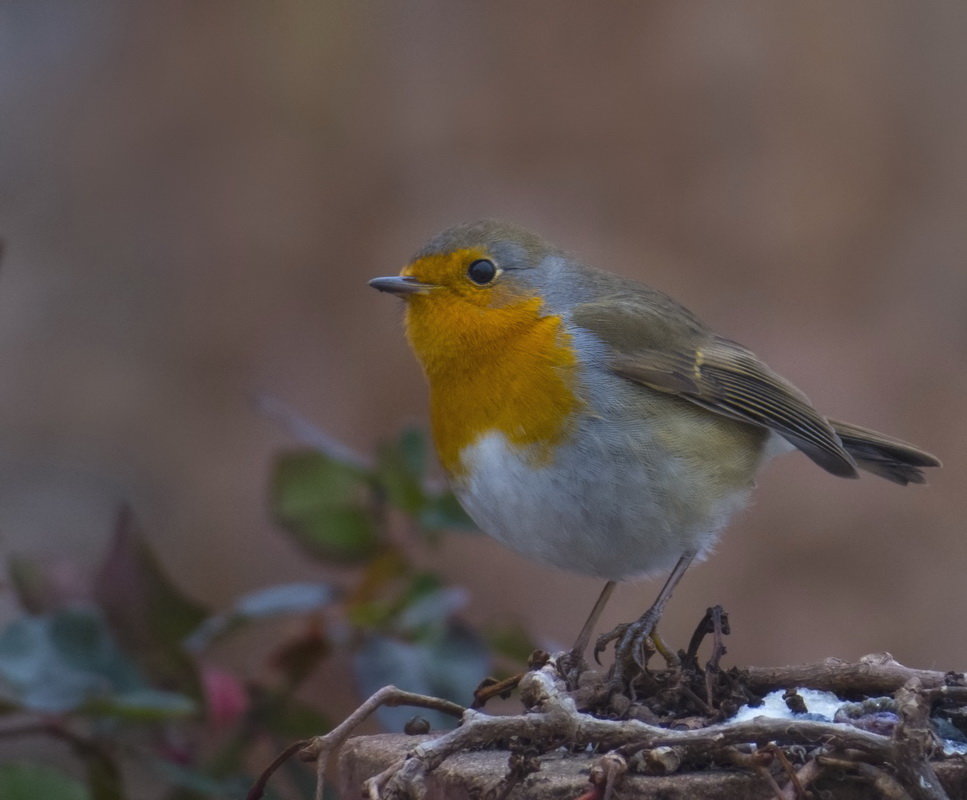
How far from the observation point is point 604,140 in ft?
16.9

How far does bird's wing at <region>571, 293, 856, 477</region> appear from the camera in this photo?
8.75 ft

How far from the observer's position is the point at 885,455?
3.00 m

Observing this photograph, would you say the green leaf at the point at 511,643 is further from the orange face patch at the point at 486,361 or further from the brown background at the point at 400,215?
the brown background at the point at 400,215

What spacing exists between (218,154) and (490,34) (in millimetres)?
1172

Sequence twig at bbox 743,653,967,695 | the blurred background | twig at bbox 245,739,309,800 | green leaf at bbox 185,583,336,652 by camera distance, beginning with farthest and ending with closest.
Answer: the blurred background, green leaf at bbox 185,583,336,652, twig at bbox 743,653,967,695, twig at bbox 245,739,309,800

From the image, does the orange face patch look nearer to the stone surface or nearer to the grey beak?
the grey beak

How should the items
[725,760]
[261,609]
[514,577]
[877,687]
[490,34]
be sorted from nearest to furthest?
1. [725,760]
2. [877,687]
3. [261,609]
4. [514,577]
5. [490,34]

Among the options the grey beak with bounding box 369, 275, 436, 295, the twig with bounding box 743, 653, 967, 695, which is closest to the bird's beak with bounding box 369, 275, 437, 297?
the grey beak with bounding box 369, 275, 436, 295

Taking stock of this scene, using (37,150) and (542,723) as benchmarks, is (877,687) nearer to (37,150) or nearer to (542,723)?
(542,723)

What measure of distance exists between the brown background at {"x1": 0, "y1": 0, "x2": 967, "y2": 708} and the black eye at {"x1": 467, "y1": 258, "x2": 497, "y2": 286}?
7.36 feet

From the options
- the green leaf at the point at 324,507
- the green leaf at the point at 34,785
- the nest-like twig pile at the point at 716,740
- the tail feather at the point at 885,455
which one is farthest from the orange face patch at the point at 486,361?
the green leaf at the point at 34,785

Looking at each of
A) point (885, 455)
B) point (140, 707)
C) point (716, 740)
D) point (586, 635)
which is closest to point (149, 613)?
point (140, 707)

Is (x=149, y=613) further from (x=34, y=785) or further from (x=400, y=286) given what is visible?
(x=400, y=286)

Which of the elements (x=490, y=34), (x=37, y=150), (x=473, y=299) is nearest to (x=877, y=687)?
(x=473, y=299)
